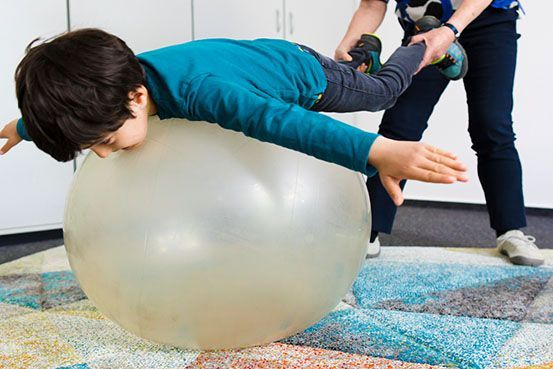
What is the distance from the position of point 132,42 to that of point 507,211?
4.95 feet

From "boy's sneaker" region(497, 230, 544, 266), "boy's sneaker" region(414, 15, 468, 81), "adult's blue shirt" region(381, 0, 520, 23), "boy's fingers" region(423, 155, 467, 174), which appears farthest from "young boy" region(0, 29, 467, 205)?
"boy's sneaker" region(497, 230, 544, 266)

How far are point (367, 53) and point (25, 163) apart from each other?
1.31 meters

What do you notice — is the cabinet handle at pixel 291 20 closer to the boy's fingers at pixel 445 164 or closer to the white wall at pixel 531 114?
the white wall at pixel 531 114

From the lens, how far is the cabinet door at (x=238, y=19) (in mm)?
2506

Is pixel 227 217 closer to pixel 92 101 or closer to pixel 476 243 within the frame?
pixel 92 101

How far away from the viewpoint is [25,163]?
2102 mm

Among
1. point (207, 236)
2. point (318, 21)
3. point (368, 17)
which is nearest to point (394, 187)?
point (207, 236)

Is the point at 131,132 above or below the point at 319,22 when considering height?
above

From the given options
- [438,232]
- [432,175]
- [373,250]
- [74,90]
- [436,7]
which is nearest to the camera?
[432,175]

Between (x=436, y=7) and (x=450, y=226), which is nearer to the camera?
(x=436, y=7)

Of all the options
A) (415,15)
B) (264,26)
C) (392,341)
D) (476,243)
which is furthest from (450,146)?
(392,341)

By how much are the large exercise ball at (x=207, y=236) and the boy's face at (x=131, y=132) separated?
2cm

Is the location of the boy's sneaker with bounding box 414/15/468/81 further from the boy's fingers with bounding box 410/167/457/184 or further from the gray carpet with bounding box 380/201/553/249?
the boy's fingers with bounding box 410/167/457/184

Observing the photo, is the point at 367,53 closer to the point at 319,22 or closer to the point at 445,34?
the point at 445,34
